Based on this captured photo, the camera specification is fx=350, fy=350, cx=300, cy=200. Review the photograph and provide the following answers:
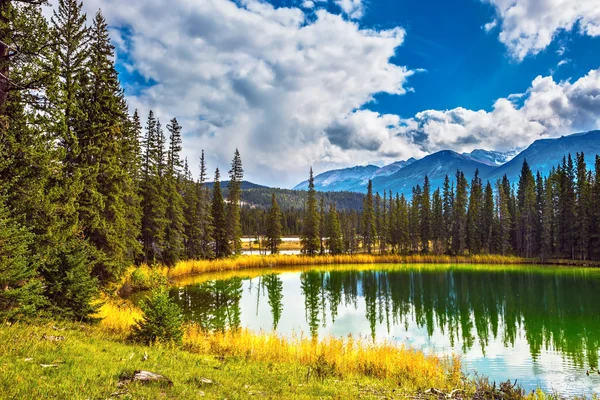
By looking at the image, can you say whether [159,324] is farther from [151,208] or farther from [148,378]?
[151,208]

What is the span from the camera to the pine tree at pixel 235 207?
59781mm

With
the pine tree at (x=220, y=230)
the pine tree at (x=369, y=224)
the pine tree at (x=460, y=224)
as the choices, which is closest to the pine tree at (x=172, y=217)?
the pine tree at (x=220, y=230)

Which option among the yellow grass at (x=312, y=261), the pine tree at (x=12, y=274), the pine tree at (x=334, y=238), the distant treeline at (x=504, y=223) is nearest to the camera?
the pine tree at (x=12, y=274)

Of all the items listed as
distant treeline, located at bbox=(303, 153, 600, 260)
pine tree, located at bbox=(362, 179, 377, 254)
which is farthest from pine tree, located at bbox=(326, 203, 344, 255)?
pine tree, located at bbox=(362, 179, 377, 254)

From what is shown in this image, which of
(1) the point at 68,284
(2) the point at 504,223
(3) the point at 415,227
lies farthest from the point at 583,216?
(1) the point at 68,284

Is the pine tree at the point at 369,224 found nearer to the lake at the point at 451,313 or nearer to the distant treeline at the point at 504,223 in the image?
the distant treeline at the point at 504,223

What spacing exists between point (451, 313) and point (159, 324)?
23016mm

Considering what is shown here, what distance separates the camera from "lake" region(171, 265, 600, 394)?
16.4 metres

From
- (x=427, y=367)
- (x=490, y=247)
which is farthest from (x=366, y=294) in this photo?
(x=490, y=247)

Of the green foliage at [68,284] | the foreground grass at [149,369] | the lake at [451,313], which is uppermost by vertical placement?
the green foliage at [68,284]

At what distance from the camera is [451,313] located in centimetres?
2736

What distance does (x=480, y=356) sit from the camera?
1734 centimetres

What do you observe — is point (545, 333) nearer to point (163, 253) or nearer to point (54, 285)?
point (54, 285)

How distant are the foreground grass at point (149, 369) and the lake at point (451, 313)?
274 inches
